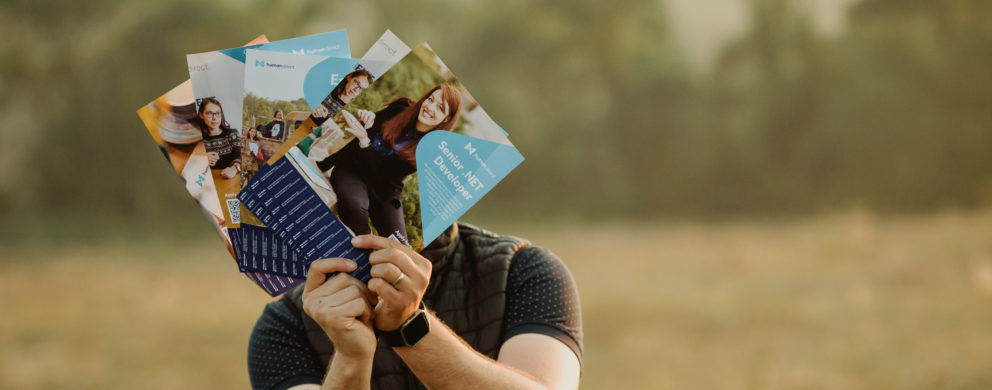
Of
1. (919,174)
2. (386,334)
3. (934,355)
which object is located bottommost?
(386,334)

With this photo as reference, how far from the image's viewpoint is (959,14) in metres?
12.4

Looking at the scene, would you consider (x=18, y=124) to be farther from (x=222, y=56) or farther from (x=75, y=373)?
(x=222, y=56)

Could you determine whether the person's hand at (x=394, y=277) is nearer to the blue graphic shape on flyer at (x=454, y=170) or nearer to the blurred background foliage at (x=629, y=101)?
the blue graphic shape on flyer at (x=454, y=170)

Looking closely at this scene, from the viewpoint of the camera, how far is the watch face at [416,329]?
1.38m

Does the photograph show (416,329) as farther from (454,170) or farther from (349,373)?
(454,170)

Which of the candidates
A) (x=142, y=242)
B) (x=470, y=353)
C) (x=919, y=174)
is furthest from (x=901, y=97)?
(x=470, y=353)

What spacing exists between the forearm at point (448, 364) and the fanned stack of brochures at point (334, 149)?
0.18 meters

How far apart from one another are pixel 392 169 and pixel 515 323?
22.7 inches

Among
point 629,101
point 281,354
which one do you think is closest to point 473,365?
point 281,354

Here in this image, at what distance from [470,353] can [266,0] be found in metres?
11.0

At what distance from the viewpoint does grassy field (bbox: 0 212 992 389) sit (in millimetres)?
6559

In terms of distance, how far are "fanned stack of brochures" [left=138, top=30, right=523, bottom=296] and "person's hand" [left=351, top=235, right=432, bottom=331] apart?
0.03 m

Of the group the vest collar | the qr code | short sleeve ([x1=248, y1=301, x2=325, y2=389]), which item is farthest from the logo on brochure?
short sleeve ([x1=248, y1=301, x2=325, y2=389])

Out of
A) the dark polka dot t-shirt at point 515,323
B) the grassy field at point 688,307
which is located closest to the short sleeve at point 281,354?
the dark polka dot t-shirt at point 515,323
